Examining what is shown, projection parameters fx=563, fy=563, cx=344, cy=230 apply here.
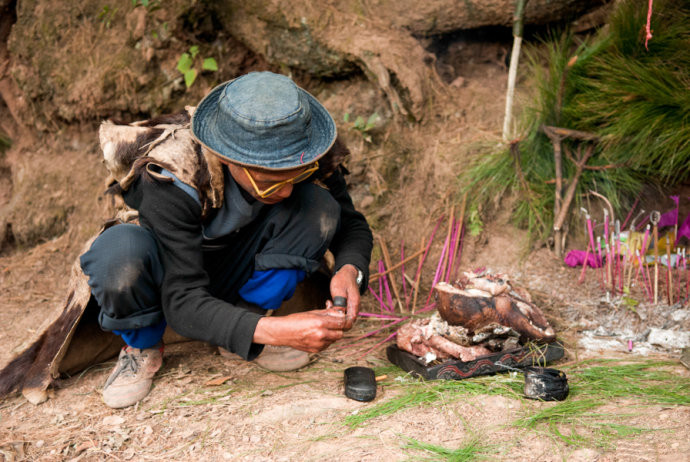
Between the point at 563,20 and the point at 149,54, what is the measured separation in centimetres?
268

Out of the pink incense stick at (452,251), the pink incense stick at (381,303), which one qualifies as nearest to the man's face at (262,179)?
the pink incense stick at (381,303)

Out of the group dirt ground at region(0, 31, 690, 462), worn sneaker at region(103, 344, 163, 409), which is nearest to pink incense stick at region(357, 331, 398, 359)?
dirt ground at region(0, 31, 690, 462)

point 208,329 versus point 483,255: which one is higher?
point 208,329

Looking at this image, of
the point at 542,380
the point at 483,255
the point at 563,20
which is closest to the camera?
the point at 542,380

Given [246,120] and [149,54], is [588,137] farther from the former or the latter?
[149,54]

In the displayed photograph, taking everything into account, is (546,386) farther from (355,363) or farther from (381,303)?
(381,303)

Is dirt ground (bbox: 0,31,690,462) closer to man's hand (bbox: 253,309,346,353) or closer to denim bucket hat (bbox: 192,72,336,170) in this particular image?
man's hand (bbox: 253,309,346,353)

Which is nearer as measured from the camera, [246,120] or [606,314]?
[246,120]

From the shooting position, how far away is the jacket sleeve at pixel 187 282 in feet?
6.17

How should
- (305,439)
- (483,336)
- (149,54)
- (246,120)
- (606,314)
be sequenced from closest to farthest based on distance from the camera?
1. (246,120)
2. (305,439)
3. (483,336)
4. (606,314)
5. (149,54)

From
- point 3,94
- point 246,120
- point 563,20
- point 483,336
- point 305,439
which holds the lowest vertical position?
point 305,439

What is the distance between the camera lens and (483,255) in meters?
3.26

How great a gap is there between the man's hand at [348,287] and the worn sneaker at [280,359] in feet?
1.33

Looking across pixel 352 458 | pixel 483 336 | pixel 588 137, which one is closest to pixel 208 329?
pixel 352 458
